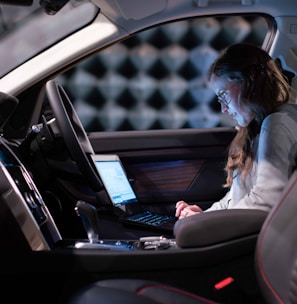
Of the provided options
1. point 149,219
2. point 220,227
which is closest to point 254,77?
point 220,227

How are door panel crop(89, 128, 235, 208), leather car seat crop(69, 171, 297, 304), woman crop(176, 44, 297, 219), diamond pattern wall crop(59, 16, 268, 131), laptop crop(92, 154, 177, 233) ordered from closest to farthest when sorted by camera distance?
leather car seat crop(69, 171, 297, 304) → woman crop(176, 44, 297, 219) → laptop crop(92, 154, 177, 233) → door panel crop(89, 128, 235, 208) → diamond pattern wall crop(59, 16, 268, 131)

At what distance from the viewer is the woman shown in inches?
60.7

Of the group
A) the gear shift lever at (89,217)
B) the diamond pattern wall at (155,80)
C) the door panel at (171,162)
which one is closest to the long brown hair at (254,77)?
the gear shift lever at (89,217)

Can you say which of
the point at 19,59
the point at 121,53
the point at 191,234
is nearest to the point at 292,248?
the point at 191,234

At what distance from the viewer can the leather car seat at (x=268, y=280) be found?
46.6 inches

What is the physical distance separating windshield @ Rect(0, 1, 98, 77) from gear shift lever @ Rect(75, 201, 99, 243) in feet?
2.00

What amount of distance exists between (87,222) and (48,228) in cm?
11

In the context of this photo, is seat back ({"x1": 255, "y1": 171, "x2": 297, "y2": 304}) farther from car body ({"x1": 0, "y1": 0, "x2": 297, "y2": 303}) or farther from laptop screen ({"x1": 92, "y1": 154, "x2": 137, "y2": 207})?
laptop screen ({"x1": 92, "y1": 154, "x2": 137, "y2": 207})

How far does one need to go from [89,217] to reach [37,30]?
81 centimetres

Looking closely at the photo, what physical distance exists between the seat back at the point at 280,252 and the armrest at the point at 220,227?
0.36ft

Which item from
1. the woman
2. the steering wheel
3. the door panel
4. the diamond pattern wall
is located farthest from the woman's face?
the diamond pattern wall

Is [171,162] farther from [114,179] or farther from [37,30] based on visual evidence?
[37,30]

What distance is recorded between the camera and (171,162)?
2.43 metres

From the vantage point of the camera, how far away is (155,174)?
2424mm
